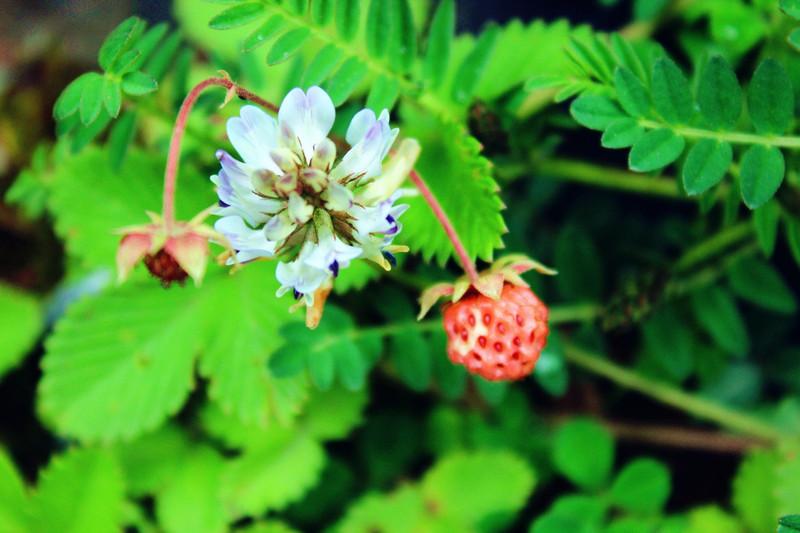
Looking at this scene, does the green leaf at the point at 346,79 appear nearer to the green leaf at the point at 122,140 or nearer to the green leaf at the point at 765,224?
the green leaf at the point at 122,140

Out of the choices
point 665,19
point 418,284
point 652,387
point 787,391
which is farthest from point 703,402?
point 665,19

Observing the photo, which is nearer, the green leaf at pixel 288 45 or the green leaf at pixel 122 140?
the green leaf at pixel 288 45

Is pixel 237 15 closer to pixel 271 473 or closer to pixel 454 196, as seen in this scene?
pixel 454 196

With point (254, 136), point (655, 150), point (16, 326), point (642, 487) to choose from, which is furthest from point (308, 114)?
point (16, 326)

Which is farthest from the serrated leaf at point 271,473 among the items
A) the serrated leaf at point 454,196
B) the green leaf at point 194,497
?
the serrated leaf at point 454,196

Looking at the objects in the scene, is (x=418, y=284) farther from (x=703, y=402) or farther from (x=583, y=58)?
(x=703, y=402)

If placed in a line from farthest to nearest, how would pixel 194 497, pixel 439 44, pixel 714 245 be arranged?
pixel 194 497, pixel 714 245, pixel 439 44
